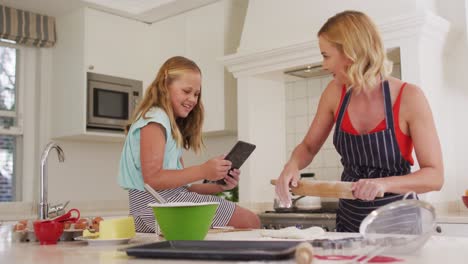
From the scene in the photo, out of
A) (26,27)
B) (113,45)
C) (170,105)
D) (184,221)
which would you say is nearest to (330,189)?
(184,221)

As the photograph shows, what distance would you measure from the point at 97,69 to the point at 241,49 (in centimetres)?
114

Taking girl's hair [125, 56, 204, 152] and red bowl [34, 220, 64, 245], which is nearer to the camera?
red bowl [34, 220, 64, 245]

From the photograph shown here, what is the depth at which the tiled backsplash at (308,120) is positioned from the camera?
11.8 feet

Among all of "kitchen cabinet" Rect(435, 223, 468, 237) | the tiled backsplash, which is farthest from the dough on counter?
the tiled backsplash

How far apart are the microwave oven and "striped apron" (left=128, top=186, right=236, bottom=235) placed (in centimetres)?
241

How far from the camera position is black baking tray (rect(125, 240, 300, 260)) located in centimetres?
90

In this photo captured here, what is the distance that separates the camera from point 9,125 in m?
4.15

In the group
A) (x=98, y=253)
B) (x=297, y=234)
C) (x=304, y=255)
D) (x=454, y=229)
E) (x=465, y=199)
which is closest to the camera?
(x=304, y=255)

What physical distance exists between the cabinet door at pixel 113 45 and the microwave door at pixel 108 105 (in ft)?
0.38

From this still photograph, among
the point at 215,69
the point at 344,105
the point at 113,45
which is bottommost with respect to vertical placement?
the point at 344,105

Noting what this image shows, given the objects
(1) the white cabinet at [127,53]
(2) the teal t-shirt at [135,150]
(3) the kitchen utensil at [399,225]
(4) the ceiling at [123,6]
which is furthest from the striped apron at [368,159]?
(4) the ceiling at [123,6]

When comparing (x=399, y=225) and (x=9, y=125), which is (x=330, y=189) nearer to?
(x=399, y=225)

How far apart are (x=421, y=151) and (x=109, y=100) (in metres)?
2.93

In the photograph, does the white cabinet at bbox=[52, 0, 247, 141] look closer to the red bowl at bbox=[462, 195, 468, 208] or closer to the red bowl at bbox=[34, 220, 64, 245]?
the red bowl at bbox=[462, 195, 468, 208]
